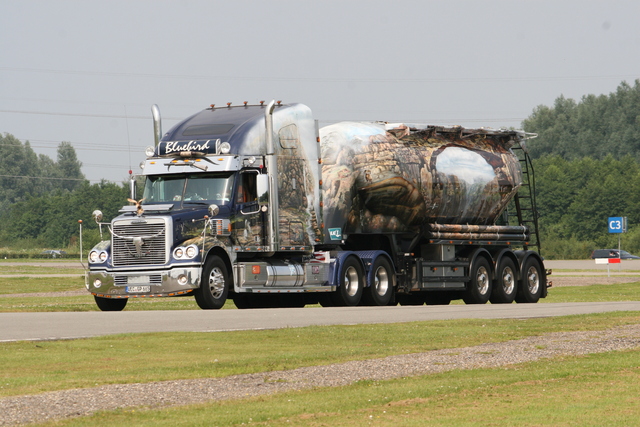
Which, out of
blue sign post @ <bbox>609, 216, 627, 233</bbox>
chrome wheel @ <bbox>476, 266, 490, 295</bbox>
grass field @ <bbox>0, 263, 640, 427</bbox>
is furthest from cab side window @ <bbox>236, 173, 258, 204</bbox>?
blue sign post @ <bbox>609, 216, 627, 233</bbox>

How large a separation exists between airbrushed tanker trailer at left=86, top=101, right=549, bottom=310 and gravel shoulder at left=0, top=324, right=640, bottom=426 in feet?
29.0

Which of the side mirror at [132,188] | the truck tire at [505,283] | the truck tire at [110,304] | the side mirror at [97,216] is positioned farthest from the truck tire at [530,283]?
the side mirror at [97,216]

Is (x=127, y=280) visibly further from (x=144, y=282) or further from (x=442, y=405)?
(x=442, y=405)

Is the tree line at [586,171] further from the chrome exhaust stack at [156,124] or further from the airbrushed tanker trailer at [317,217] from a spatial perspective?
the chrome exhaust stack at [156,124]

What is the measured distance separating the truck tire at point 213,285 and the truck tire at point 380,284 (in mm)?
4790

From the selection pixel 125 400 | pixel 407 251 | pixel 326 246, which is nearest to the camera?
pixel 125 400

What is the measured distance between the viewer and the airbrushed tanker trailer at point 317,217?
73.2 ft

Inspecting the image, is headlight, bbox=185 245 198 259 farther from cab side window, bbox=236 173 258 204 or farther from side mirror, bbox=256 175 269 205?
side mirror, bbox=256 175 269 205

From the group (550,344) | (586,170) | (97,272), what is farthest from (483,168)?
(586,170)

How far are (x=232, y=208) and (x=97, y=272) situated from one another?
3.09 meters

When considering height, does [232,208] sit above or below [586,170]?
below

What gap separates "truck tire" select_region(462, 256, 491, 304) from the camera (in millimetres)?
29266

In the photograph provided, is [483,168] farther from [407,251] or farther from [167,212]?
[167,212]

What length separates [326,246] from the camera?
2623cm
